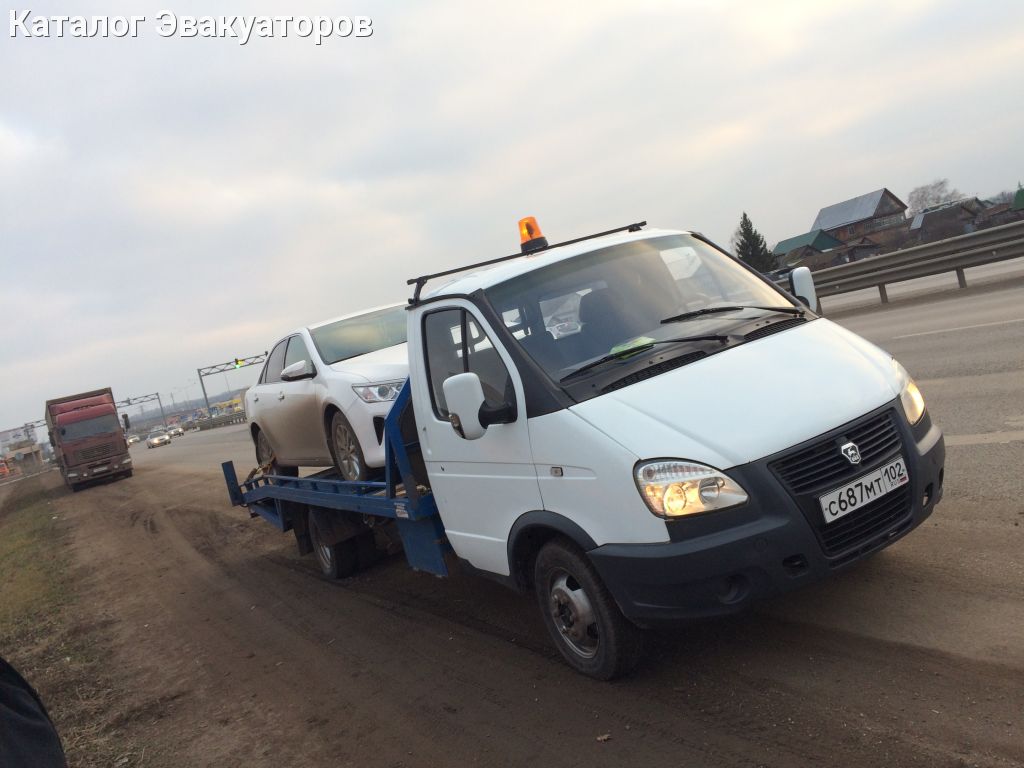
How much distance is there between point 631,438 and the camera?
11.9ft

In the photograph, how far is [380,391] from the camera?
22.2 feet

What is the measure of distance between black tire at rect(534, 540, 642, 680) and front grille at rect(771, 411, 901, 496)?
100 centimetres

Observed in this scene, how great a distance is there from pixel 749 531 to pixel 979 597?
1.46m

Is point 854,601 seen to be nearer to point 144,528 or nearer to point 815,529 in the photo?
point 815,529

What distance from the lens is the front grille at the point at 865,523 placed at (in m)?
3.59

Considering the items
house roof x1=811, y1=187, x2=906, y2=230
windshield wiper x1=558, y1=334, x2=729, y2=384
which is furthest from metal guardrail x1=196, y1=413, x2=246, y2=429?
windshield wiper x1=558, y1=334, x2=729, y2=384

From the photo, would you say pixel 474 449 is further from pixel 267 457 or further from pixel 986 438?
pixel 267 457

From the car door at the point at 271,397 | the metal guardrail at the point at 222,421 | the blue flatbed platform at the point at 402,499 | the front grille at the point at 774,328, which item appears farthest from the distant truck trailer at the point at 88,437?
the metal guardrail at the point at 222,421

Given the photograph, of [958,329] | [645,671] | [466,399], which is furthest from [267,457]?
[958,329]

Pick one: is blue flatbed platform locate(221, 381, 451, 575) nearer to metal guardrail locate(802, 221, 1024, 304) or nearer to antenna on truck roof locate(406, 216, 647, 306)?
antenna on truck roof locate(406, 216, 647, 306)

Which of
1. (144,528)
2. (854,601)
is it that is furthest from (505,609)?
(144,528)

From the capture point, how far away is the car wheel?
7000 millimetres

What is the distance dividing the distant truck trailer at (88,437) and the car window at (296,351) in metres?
26.3

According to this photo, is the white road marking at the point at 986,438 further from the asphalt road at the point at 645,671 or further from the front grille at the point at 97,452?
the front grille at the point at 97,452
